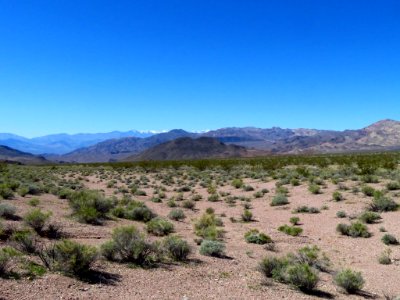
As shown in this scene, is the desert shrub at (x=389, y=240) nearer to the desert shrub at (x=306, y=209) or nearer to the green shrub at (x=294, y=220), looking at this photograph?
the green shrub at (x=294, y=220)

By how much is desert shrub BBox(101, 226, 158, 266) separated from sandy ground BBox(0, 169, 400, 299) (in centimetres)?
41

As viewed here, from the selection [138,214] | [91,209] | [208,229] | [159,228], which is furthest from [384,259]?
[91,209]

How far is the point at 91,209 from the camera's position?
15938 millimetres

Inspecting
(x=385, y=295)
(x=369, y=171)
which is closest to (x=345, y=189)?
(x=369, y=171)

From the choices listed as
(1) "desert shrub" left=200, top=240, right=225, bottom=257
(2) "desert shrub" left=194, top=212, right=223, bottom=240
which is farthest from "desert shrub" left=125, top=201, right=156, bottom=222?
(1) "desert shrub" left=200, top=240, right=225, bottom=257

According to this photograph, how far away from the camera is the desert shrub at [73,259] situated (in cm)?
884

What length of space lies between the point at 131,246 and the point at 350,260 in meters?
6.91

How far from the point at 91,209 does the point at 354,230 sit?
34.1 ft

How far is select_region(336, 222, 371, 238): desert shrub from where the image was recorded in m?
15.5

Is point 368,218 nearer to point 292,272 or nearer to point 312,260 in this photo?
point 312,260

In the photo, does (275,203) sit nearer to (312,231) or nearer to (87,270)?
(312,231)

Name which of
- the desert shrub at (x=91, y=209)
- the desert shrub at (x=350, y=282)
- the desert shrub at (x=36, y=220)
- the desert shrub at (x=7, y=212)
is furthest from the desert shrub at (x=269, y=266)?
the desert shrub at (x=7, y=212)

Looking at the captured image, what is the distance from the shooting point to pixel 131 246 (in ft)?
34.4

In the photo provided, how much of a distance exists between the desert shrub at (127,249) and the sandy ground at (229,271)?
41 centimetres
